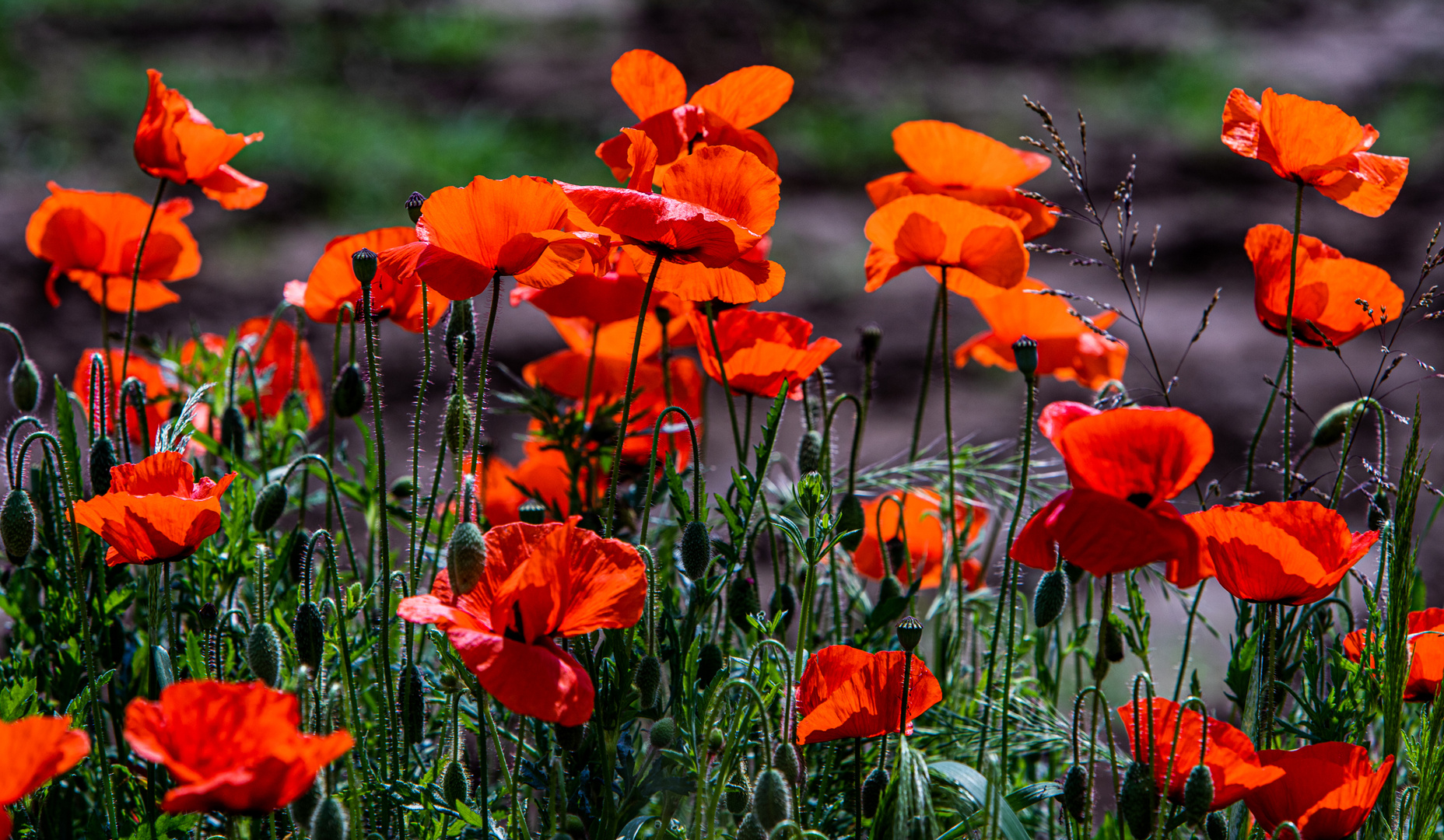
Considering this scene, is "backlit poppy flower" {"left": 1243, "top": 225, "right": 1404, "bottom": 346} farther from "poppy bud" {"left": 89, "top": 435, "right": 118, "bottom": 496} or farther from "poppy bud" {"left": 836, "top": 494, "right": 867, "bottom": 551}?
"poppy bud" {"left": 89, "top": 435, "right": 118, "bottom": 496}

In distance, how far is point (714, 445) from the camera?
4.41 metres

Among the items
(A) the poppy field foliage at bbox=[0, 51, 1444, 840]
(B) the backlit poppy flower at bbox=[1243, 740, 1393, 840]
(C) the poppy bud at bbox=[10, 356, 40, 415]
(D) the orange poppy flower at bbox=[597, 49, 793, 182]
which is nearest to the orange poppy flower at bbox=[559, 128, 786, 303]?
(A) the poppy field foliage at bbox=[0, 51, 1444, 840]

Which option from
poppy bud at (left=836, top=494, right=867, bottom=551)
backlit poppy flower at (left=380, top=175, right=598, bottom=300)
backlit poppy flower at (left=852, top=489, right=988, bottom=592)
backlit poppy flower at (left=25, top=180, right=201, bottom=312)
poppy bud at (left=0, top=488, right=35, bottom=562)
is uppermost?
backlit poppy flower at (left=380, top=175, right=598, bottom=300)

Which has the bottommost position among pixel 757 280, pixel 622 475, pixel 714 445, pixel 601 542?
pixel 714 445

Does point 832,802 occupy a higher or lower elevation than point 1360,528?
higher

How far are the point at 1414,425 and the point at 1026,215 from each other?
0.54 metres

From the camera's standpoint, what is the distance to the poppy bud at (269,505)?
1135 mm

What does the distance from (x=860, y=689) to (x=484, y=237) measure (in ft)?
1.48

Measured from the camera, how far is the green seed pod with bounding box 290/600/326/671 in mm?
959

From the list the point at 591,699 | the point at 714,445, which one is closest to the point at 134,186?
the point at 714,445

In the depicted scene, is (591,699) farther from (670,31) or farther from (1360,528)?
(670,31)

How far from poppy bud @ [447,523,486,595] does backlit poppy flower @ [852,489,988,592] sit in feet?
2.47

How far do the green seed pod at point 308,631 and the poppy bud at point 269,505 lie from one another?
19 centimetres

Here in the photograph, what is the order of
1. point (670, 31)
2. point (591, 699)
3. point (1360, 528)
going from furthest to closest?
1. point (670, 31)
2. point (1360, 528)
3. point (591, 699)
